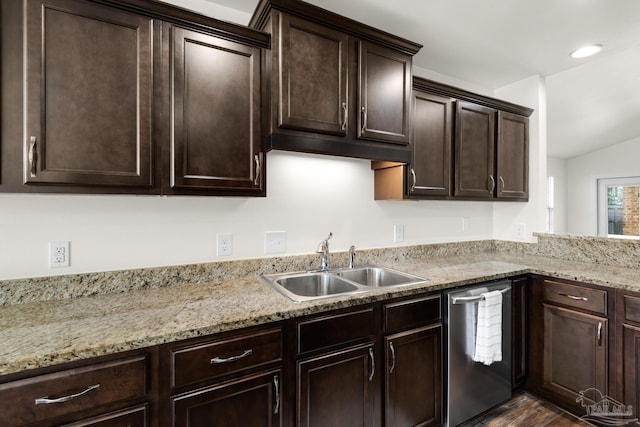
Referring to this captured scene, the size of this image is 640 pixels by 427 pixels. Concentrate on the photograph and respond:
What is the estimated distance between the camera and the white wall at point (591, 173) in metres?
4.98

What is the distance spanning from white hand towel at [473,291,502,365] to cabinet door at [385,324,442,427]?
28 centimetres

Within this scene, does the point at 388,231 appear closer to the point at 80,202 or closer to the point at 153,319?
the point at 153,319

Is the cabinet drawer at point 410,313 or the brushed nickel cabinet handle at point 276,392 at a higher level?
the cabinet drawer at point 410,313

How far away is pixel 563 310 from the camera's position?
6.63 feet

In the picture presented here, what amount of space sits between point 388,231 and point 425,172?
→ 540 millimetres

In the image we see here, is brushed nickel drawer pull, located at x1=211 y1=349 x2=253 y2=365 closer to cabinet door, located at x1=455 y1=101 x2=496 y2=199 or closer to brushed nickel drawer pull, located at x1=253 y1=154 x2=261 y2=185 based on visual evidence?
brushed nickel drawer pull, located at x1=253 y1=154 x2=261 y2=185

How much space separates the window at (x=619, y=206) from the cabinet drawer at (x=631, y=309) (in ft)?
13.4

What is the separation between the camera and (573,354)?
6.53 feet

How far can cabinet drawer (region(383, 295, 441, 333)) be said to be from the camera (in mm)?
1594

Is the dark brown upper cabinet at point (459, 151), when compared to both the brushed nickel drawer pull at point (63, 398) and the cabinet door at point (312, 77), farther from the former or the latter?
the brushed nickel drawer pull at point (63, 398)

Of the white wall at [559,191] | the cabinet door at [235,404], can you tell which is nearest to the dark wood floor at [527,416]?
the cabinet door at [235,404]

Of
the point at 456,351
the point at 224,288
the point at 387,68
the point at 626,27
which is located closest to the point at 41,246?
the point at 224,288

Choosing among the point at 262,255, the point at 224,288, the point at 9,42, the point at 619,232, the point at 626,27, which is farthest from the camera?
the point at 619,232

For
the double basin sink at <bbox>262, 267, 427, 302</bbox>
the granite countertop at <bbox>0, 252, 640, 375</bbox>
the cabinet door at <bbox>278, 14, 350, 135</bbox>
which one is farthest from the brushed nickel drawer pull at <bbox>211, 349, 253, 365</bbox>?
the cabinet door at <bbox>278, 14, 350, 135</bbox>
